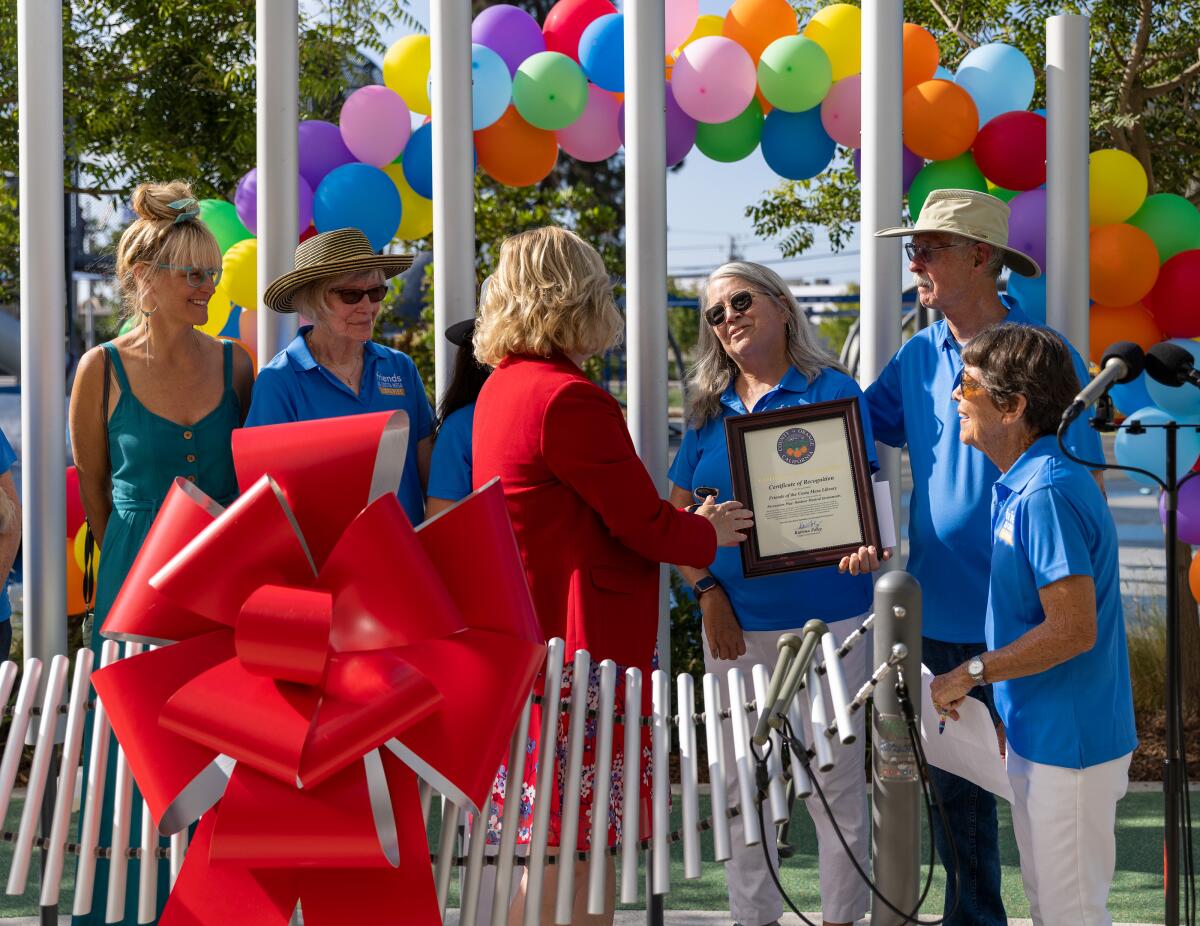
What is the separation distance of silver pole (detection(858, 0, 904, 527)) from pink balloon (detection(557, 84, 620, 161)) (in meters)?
1.25

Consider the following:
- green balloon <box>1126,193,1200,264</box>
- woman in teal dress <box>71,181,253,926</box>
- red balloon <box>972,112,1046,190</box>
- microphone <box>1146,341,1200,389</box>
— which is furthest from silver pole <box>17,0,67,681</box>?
green balloon <box>1126,193,1200,264</box>

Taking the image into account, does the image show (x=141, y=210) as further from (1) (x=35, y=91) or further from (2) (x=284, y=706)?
(2) (x=284, y=706)

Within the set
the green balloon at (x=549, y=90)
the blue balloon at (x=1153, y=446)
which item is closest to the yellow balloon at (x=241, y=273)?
the green balloon at (x=549, y=90)

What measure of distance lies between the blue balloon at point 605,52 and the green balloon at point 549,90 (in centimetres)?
6

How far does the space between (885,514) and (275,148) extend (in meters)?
2.06

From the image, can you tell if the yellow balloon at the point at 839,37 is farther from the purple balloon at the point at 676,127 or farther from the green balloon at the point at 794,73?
the purple balloon at the point at 676,127

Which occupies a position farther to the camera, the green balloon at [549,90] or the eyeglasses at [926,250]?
the green balloon at [549,90]

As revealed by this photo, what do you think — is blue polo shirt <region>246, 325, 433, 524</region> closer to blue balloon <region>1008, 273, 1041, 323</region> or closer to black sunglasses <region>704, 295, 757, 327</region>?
black sunglasses <region>704, 295, 757, 327</region>

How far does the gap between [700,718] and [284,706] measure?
822 mm

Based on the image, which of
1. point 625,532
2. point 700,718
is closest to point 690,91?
point 625,532

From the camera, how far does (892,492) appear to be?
12.9 feet

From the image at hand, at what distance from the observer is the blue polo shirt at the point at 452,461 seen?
11.5ft

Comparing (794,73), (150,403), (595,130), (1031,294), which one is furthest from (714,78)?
(150,403)

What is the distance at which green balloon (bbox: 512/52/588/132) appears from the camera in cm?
492
